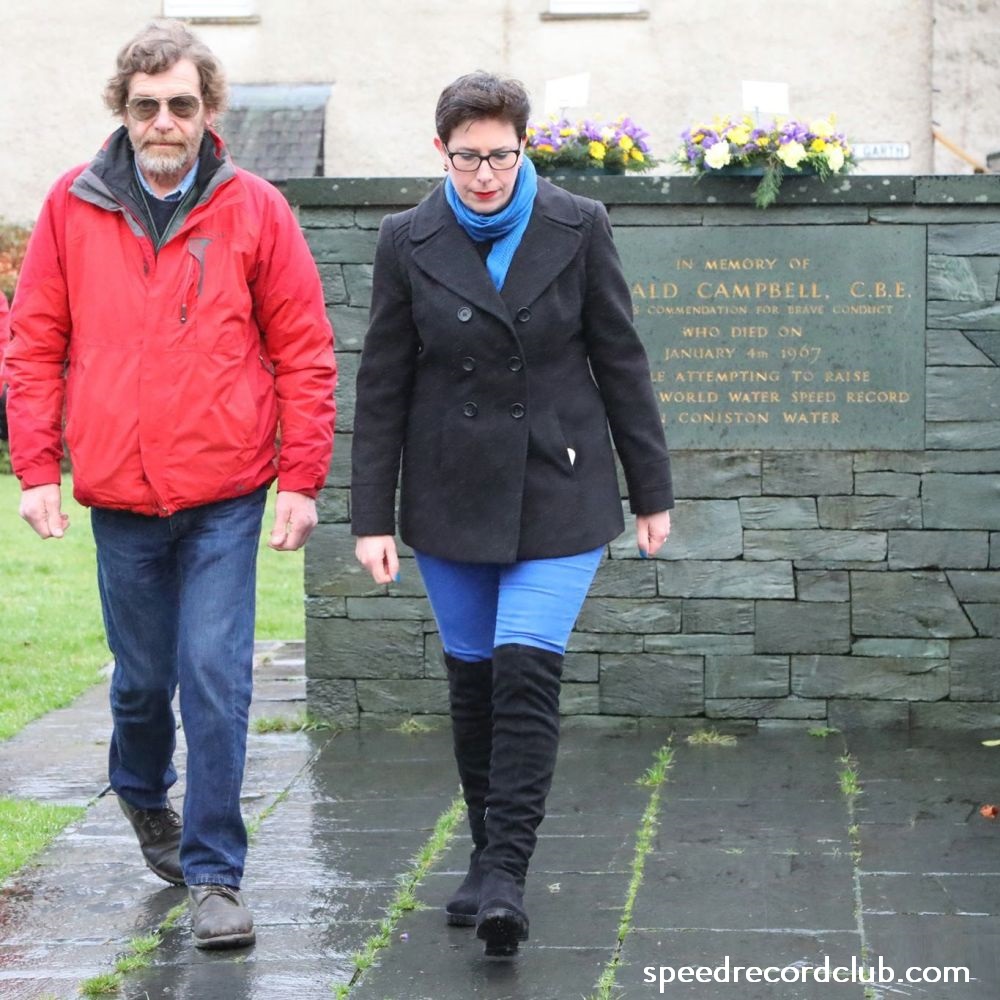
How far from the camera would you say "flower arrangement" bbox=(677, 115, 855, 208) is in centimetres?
602

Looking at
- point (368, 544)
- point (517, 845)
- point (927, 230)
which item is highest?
A: point (927, 230)

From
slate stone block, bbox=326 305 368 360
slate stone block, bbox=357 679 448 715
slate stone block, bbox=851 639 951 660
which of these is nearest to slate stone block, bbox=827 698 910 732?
slate stone block, bbox=851 639 951 660

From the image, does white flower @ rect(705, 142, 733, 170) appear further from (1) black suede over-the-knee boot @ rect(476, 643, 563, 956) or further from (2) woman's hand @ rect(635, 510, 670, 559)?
(1) black suede over-the-knee boot @ rect(476, 643, 563, 956)

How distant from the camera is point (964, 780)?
5531 mm

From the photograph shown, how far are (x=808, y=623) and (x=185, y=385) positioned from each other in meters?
2.86

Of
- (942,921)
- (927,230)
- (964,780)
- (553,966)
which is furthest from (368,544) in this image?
(927,230)

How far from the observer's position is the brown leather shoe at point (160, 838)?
452 cm

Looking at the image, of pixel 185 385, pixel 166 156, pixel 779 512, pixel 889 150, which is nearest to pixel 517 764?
pixel 185 385

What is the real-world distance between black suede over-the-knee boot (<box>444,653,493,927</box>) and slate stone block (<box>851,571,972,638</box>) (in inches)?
93.6

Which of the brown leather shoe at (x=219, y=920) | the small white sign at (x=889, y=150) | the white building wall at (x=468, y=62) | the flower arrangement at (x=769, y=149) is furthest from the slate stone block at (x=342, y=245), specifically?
the small white sign at (x=889, y=150)

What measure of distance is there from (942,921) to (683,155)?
2.90 meters

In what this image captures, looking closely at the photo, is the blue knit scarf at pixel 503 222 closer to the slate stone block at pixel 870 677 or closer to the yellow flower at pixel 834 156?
the yellow flower at pixel 834 156

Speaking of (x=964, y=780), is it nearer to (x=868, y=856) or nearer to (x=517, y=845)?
(x=868, y=856)

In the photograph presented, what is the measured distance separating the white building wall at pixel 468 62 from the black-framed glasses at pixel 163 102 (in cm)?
1365
